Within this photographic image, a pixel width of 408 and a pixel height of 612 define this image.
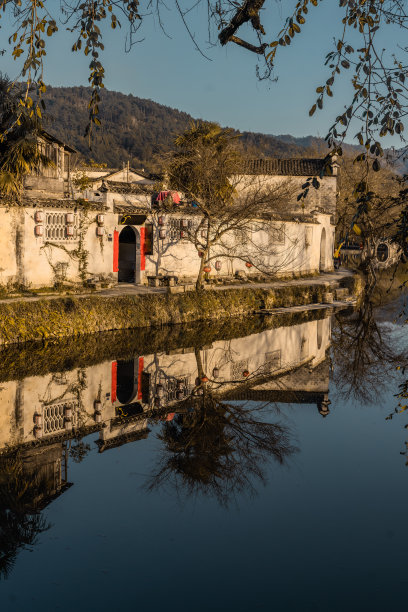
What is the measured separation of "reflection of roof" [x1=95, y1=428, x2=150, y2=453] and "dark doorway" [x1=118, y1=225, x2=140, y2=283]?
13449 mm

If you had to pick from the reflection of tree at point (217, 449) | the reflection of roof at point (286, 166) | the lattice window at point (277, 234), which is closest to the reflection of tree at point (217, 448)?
the reflection of tree at point (217, 449)

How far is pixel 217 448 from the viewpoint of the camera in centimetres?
923

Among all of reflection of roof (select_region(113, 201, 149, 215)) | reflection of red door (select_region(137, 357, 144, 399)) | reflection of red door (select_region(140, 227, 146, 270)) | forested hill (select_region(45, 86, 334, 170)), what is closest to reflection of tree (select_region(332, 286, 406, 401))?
reflection of red door (select_region(137, 357, 144, 399))

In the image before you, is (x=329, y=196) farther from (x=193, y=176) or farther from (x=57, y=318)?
(x=57, y=318)

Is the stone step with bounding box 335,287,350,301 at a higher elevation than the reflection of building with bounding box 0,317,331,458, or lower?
higher

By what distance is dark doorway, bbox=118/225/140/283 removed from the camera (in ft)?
76.9

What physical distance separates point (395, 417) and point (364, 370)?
147 inches

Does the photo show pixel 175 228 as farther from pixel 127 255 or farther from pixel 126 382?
pixel 126 382

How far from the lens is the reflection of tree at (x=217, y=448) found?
789cm

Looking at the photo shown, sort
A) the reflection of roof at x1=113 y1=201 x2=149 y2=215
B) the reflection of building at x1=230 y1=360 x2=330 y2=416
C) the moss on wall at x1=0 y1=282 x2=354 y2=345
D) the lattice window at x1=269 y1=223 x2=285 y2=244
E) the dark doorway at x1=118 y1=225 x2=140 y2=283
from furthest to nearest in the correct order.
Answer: the lattice window at x1=269 y1=223 x2=285 y2=244 → the dark doorway at x1=118 y1=225 x2=140 y2=283 → the reflection of roof at x1=113 y1=201 x2=149 y2=215 → the moss on wall at x1=0 y1=282 x2=354 y2=345 → the reflection of building at x1=230 y1=360 x2=330 y2=416

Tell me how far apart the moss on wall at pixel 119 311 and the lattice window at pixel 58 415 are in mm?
4235

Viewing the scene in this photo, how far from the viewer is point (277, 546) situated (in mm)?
6230

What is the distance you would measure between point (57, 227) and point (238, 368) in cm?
783

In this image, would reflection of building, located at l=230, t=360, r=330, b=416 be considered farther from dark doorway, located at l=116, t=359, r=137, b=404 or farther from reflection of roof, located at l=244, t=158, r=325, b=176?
reflection of roof, located at l=244, t=158, r=325, b=176
